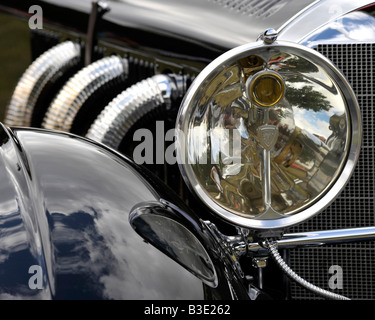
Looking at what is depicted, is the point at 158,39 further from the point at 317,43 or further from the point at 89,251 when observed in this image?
the point at 89,251

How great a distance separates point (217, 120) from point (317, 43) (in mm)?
406

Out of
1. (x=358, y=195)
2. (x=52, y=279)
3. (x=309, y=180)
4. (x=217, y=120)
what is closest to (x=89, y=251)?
(x=52, y=279)

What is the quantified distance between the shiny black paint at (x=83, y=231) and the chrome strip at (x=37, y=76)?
83 centimetres

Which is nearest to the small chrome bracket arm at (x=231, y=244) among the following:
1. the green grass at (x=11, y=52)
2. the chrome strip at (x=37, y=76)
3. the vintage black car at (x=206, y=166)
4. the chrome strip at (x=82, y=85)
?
the vintage black car at (x=206, y=166)

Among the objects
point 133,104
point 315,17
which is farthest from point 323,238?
point 133,104

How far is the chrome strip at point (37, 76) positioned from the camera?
207 centimetres

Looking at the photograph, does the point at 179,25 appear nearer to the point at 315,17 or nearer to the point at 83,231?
the point at 315,17

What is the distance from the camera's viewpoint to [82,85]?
188 cm

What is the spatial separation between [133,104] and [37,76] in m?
0.57

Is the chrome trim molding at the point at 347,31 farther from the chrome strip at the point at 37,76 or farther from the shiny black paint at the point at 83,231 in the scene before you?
the chrome strip at the point at 37,76

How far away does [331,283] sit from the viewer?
1620 millimetres

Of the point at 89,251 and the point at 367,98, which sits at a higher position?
the point at 367,98

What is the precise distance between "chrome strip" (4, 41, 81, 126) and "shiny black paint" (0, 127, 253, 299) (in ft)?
2.73

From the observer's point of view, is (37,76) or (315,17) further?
(37,76)
